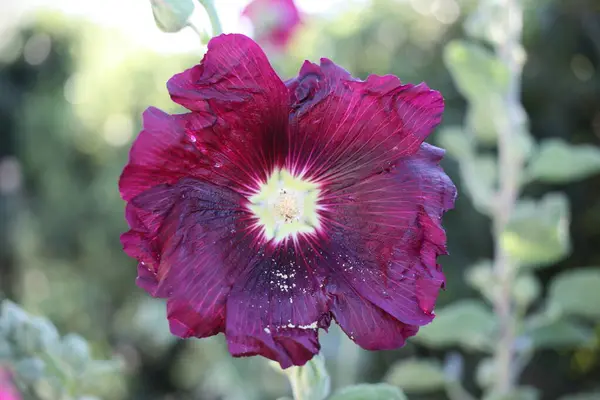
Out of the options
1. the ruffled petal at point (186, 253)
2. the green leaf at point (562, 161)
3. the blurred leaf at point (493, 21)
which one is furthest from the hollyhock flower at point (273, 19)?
the ruffled petal at point (186, 253)

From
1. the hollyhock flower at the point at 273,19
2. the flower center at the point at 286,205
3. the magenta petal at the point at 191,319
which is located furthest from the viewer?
the hollyhock flower at the point at 273,19

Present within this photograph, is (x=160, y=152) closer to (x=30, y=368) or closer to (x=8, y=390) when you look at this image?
(x=30, y=368)

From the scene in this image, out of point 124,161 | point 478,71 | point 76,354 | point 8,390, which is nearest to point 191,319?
point 76,354

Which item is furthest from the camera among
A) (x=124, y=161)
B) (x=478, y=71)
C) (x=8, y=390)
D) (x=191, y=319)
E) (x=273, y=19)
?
(x=124, y=161)

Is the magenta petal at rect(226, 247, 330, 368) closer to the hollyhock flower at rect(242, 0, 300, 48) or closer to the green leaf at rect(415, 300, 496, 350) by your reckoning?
the green leaf at rect(415, 300, 496, 350)

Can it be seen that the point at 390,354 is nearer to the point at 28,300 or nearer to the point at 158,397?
the point at 158,397

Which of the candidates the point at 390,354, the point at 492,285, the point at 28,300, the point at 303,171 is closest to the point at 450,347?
the point at 390,354

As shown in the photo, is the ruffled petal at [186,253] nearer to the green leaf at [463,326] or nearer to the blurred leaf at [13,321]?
the blurred leaf at [13,321]
